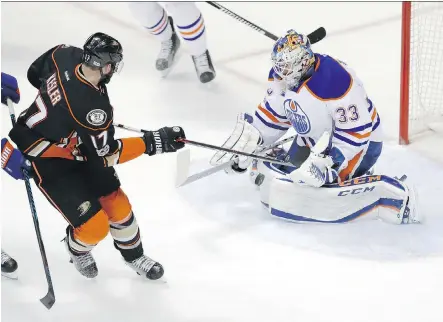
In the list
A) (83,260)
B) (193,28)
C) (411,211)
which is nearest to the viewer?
(83,260)

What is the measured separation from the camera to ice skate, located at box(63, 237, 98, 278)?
2.79 meters

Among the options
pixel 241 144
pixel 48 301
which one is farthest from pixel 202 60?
pixel 48 301

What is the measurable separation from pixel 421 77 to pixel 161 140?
5.16 feet

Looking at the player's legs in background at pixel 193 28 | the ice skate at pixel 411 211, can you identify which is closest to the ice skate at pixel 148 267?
the ice skate at pixel 411 211

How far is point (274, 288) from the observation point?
2779 mm

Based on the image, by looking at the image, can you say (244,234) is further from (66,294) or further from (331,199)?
(66,294)

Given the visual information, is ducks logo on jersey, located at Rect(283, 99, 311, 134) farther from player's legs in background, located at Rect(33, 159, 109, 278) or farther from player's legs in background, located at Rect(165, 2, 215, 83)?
player's legs in background, located at Rect(165, 2, 215, 83)

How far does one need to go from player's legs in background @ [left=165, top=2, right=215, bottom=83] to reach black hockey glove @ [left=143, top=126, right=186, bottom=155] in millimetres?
1532

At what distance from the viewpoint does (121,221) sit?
8.93 ft

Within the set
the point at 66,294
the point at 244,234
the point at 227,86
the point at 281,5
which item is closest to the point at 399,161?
the point at 244,234

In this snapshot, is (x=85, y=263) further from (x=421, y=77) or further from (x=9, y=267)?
(x=421, y=77)

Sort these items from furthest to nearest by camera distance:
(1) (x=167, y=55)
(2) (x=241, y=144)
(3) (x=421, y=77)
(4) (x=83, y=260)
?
(1) (x=167, y=55) < (3) (x=421, y=77) < (2) (x=241, y=144) < (4) (x=83, y=260)

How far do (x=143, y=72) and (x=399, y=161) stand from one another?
155 centimetres

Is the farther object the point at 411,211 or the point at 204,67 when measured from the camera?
the point at 204,67
